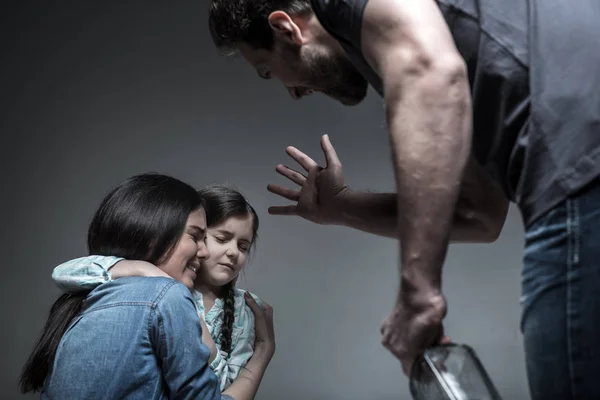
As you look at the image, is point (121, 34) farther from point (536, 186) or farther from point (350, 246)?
point (536, 186)

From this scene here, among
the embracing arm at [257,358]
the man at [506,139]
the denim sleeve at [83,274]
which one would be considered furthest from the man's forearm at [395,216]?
the embracing arm at [257,358]

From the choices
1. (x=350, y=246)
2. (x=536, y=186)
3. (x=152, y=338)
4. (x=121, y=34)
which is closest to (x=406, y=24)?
(x=536, y=186)

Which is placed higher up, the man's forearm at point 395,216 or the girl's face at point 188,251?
the man's forearm at point 395,216

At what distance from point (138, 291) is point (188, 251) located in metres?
0.25

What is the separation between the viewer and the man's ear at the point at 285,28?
101 cm

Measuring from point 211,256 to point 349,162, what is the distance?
136 cm

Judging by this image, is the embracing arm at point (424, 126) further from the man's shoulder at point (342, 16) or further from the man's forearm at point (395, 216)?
the man's forearm at point (395, 216)

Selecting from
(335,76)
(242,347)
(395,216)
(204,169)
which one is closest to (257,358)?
(242,347)

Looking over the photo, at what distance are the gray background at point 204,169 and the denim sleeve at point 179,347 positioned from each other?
5.73 ft

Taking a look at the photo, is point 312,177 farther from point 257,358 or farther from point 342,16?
point 257,358

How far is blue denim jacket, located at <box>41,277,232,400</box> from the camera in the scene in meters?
1.24

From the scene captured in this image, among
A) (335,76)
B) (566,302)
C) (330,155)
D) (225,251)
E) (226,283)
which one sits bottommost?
(226,283)

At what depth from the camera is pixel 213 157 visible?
3.17 m

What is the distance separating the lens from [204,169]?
3.16 metres
